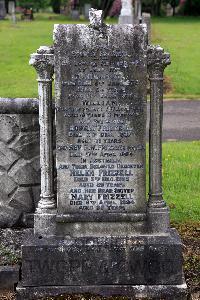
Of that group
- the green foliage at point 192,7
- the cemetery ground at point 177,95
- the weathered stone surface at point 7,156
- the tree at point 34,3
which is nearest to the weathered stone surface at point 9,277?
the cemetery ground at point 177,95

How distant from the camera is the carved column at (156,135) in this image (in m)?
5.24

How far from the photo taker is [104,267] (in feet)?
17.8

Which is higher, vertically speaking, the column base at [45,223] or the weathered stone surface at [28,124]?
the weathered stone surface at [28,124]

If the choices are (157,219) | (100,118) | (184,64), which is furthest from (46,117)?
(184,64)

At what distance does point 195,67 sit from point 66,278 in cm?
1660

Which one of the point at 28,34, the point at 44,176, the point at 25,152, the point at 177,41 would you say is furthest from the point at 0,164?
the point at 28,34

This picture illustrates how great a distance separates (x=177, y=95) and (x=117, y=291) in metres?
12.4

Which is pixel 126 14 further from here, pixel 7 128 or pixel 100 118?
pixel 100 118

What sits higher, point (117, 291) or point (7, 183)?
point (7, 183)

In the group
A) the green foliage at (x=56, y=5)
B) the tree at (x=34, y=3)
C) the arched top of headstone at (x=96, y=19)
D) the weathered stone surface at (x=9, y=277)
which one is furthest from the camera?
the green foliage at (x=56, y=5)

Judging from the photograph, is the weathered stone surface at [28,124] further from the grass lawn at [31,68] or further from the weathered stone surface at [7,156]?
the grass lawn at [31,68]

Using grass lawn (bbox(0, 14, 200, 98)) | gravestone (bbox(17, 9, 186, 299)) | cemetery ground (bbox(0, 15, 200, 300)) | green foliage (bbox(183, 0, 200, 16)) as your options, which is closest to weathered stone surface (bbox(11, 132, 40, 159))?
gravestone (bbox(17, 9, 186, 299))

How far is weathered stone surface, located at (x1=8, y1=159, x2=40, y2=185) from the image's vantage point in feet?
21.1

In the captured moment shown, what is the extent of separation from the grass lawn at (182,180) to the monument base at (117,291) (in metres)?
1.84
